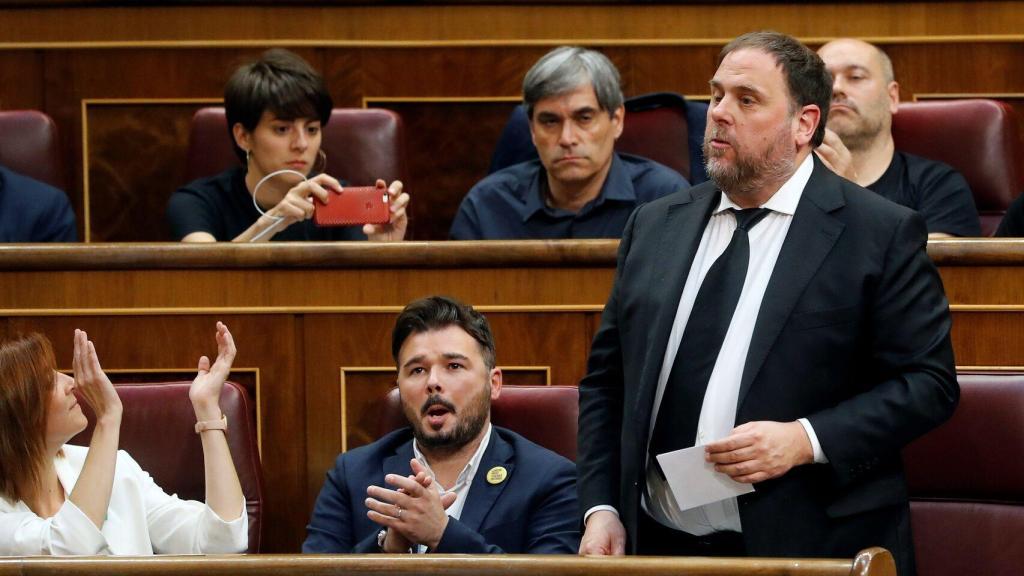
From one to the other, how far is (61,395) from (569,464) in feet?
1.33

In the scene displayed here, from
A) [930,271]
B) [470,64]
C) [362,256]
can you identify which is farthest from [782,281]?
[470,64]

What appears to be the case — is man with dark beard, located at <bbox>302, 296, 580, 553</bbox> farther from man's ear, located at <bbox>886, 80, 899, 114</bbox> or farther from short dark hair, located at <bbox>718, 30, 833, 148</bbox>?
man's ear, located at <bbox>886, 80, 899, 114</bbox>

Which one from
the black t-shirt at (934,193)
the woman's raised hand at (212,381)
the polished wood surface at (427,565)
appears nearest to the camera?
the polished wood surface at (427,565)

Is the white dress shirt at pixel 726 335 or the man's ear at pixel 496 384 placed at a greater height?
the white dress shirt at pixel 726 335

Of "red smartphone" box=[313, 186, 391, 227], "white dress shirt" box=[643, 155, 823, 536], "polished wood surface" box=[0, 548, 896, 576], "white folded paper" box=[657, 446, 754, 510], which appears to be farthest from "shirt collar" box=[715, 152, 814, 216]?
"red smartphone" box=[313, 186, 391, 227]

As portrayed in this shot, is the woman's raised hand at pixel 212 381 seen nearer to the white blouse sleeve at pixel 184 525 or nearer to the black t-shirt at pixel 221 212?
the white blouse sleeve at pixel 184 525

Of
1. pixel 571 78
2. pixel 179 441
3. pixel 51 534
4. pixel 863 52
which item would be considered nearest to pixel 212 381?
pixel 179 441

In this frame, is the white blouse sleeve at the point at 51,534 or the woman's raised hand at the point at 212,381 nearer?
the white blouse sleeve at the point at 51,534

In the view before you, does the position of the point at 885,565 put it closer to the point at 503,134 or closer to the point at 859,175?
the point at 859,175

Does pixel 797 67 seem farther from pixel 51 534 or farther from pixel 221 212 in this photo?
pixel 221 212

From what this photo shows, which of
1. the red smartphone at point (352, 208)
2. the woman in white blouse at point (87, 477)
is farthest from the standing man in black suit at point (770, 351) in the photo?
the red smartphone at point (352, 208)

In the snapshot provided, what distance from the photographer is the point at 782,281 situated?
0.94 m

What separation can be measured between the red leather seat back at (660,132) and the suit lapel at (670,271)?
0.74 meters

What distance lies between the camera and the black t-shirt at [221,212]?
1616 millimetres
